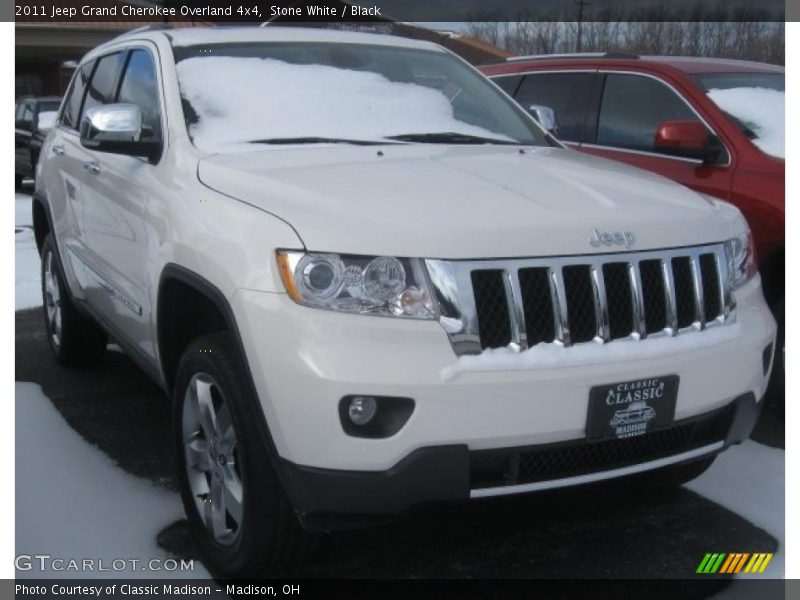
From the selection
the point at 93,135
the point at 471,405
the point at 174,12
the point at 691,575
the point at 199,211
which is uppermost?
the point at 174,12

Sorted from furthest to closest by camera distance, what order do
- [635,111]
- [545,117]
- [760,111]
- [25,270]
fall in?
[25,270]
[635,111]
[760,111]
[545,117]

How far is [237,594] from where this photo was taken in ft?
9.93

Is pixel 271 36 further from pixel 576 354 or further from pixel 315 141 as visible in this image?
pixel 576 354

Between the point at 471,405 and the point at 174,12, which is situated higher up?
the point at 174,12

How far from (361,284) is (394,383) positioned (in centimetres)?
31

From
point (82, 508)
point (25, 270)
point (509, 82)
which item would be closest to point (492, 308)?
point (82, 508)

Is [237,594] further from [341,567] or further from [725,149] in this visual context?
[725,149]

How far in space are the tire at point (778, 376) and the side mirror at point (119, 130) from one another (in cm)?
310

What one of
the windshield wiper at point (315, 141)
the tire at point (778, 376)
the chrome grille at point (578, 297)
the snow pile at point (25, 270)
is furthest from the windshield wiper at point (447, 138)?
the snow pile at point (25, 270)

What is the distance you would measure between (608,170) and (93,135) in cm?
199

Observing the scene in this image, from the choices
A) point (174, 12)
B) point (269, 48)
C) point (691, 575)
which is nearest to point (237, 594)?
point (691, 575)

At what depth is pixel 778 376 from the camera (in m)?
5.04

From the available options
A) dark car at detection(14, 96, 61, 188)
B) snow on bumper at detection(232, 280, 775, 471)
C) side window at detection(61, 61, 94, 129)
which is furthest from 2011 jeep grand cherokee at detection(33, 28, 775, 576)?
dark car at detection(14, 96, 61, 188)

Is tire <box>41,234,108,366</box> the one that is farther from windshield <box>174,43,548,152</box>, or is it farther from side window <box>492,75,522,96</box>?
side window <box>492,75,522,96</box>
